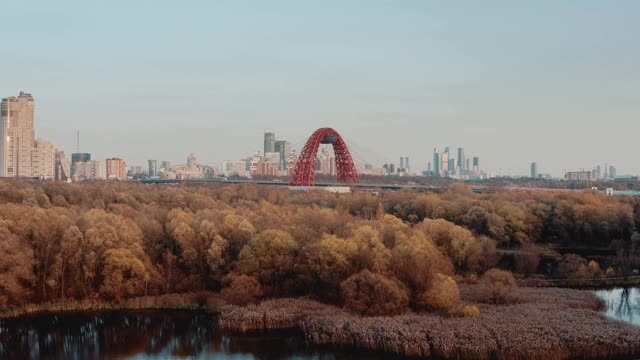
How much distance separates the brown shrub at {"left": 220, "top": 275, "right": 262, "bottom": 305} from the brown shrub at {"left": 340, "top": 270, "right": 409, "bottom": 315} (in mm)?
3359

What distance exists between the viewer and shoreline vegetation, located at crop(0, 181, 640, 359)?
19.7m

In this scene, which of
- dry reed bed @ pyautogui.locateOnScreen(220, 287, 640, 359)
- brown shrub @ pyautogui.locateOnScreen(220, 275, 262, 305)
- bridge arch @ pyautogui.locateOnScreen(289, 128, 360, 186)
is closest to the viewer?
dry reed bed @ pyautogui.locateOnScreen(220, 287, 640, 359)

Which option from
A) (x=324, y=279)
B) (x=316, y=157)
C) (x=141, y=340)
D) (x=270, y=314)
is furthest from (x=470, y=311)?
(x=316, y=157)

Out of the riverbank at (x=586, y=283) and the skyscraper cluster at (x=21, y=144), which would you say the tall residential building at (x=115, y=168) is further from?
the riverbank at (x=586, y=283)

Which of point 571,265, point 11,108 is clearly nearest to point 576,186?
point 571,265

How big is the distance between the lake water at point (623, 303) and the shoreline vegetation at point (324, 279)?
756 millimetres

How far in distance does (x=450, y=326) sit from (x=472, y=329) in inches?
26.7

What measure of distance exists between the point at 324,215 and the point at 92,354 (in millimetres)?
16641

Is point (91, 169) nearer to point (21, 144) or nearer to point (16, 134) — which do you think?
A: point (21, 144)

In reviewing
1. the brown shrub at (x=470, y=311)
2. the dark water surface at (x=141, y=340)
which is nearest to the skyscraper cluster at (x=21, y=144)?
the dark water surface at (x=141, y=340)

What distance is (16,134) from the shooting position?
90.6 m

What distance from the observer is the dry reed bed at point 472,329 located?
18.5 metres

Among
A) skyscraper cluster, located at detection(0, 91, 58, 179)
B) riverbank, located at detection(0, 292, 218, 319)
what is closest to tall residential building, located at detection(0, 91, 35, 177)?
skyscraper cluster, located at detection(0, 91, 58, 179)

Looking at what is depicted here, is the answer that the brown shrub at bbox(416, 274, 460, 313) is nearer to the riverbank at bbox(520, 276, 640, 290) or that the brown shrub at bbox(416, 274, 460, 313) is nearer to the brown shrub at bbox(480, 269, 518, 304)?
the brown shrub at bbox(480, 269, 518, 304)
